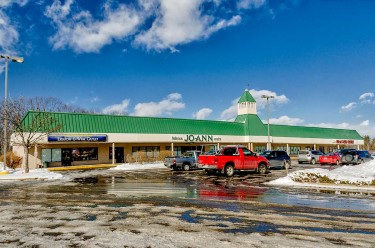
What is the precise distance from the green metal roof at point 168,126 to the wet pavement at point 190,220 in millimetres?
21197

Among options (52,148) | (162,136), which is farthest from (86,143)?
(162,136)

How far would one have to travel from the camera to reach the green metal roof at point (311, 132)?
5812cm

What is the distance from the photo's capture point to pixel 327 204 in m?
9.91

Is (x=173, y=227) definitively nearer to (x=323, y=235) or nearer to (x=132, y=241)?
(x=132, y=241)

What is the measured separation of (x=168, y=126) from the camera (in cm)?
4447

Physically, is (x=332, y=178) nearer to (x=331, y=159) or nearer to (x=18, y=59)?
(x=331, y=159)

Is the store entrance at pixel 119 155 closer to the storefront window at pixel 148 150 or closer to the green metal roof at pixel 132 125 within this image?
the storefront window at pixel 148 150

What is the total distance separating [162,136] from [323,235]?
37065 millimetres

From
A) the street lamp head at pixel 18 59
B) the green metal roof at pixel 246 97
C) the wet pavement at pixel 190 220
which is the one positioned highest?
the green metal roof at pixel 246 97

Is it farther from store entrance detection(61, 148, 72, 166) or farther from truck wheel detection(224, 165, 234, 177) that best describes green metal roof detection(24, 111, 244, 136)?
truck wheel detection(224, 165, 234, 177)

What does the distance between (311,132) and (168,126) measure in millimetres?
33678

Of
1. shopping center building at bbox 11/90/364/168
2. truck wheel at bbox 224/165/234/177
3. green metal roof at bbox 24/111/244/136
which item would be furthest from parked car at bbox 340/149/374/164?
green metal roof at bbox 24/111/244/136

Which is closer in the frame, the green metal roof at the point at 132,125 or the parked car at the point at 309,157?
the parked car at the point at 309,157

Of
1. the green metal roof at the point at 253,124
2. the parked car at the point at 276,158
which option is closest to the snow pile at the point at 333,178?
the parked car at the point at 276,158
